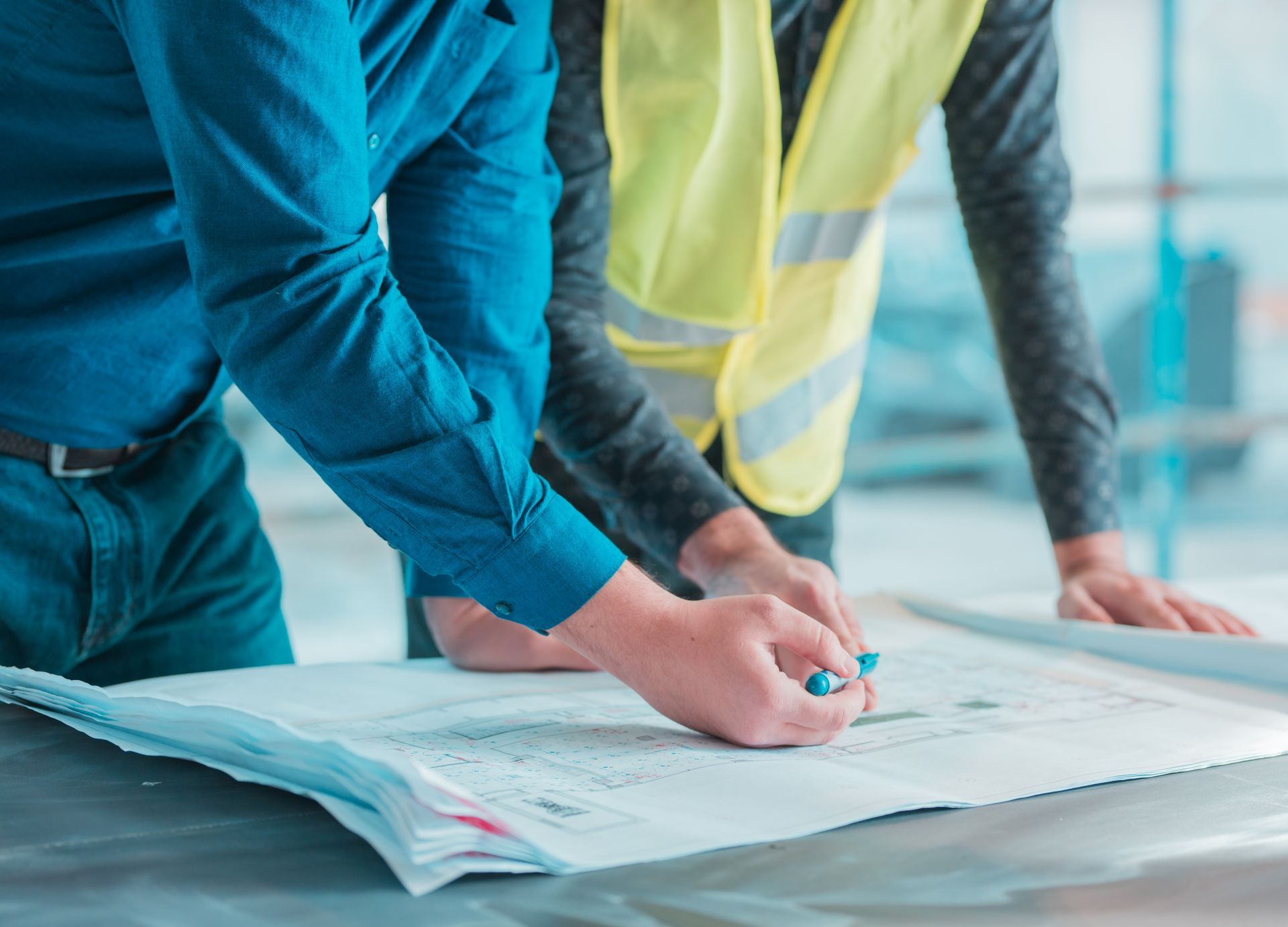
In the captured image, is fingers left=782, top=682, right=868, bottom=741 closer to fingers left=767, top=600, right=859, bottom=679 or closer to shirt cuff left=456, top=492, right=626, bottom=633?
fingers left=767, top=600, right=859, bottom=679

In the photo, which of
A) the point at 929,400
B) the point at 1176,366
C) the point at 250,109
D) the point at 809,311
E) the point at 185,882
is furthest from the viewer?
the point at 929,400

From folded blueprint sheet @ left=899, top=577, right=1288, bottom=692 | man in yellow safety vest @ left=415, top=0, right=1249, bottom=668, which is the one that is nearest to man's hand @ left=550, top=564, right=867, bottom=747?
man in yellow safety vest @ left=415, top=0, right=1249, bottom=668

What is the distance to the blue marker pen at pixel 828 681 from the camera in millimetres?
708

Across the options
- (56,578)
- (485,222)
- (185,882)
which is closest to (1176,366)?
(485,222)

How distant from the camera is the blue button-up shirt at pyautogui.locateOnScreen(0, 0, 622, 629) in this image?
2.03 ft

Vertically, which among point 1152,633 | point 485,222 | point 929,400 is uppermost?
point 485,222

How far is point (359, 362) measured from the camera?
64cm

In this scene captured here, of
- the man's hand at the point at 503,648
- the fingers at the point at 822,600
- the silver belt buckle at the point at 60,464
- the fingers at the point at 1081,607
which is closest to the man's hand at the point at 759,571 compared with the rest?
the fingers at the point at 822,600

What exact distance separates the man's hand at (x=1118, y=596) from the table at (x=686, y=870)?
414mm

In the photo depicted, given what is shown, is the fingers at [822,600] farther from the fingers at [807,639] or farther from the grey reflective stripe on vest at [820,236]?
the grey reflective stripe on vest at [820,236]

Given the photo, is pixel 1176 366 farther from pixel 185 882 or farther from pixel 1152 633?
pixel 185 882

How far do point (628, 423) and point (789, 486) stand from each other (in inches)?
12.0

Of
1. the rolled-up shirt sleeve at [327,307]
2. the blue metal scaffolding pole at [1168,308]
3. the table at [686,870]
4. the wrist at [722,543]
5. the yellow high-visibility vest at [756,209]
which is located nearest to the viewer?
the table at [686,870]

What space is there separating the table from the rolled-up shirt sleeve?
16 centimetres
